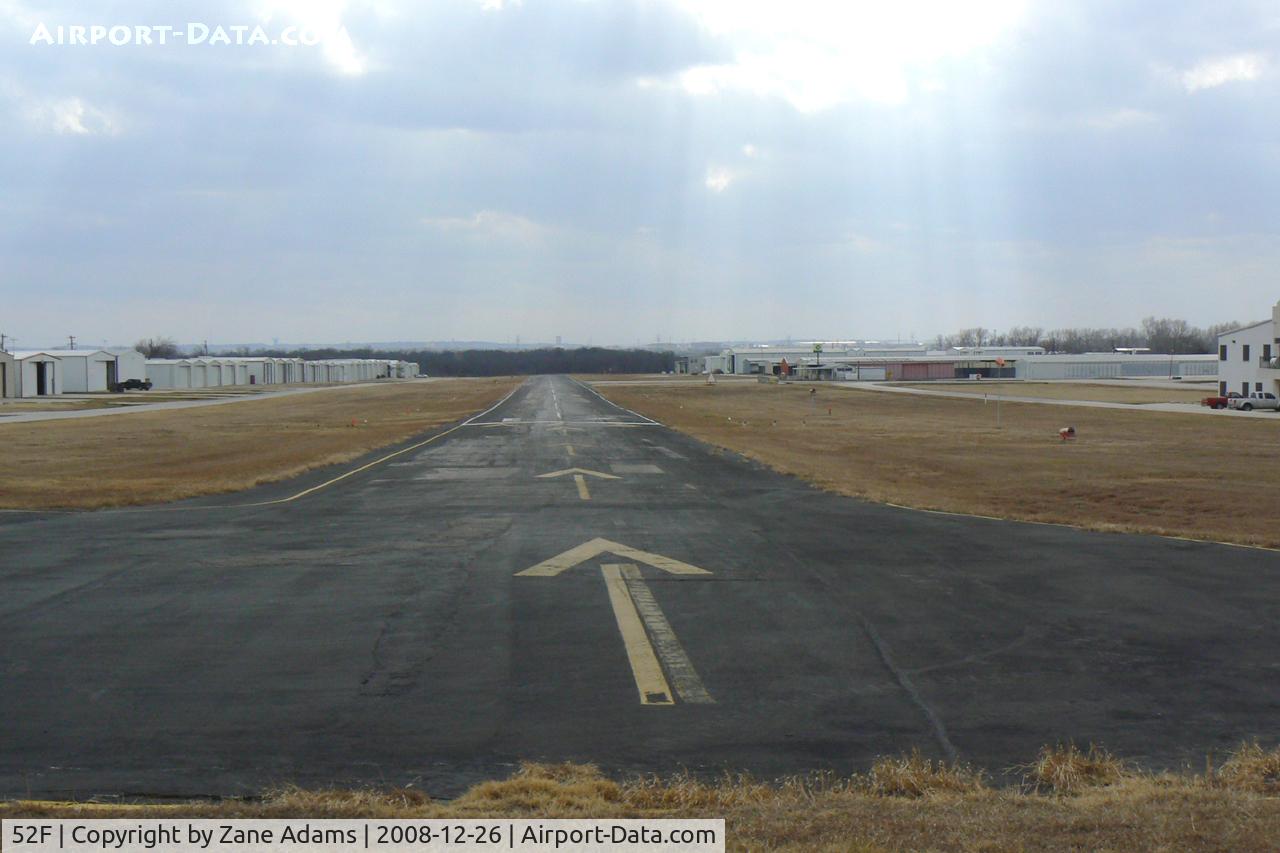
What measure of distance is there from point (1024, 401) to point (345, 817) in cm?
8718

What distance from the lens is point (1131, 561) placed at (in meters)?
14.8

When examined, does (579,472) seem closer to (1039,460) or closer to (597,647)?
(1039,460)

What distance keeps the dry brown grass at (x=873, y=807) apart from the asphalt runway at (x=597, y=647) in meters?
0.36

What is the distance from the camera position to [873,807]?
6.29 m

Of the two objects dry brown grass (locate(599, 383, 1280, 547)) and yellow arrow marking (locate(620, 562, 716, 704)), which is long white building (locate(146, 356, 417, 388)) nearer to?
dry brown grass (locate(599, 383, 1280, 547))

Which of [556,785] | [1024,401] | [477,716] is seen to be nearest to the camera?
[556,785]

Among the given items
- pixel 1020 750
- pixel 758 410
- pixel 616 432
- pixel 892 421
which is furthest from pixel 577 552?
pixel 758 410

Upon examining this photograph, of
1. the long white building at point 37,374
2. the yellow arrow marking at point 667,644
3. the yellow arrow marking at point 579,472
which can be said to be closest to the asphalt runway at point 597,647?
the yellow arrow marking at point 667,644

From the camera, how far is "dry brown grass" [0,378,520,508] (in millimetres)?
24609

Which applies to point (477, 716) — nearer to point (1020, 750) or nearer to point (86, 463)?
point (1020, 750)
